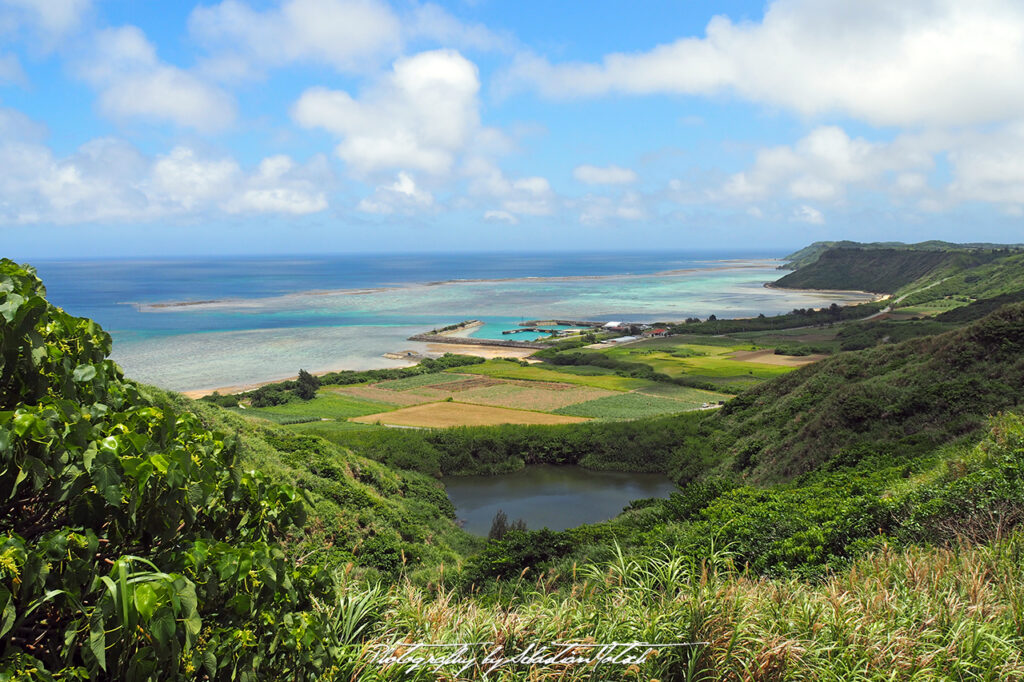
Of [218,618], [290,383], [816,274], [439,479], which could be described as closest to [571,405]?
[439,479]

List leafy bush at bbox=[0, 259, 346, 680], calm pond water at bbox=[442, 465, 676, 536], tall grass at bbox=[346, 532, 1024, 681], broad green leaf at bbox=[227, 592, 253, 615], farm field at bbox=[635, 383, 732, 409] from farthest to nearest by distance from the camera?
farm field at bbox=[635, 383, 732, 409]
calm pond water at bbox=[442, 465, 676, 536]
tall grass at bbox=[346, 532, 1024, 681]
broad green leaf at bbox=[227, 592, 253, 615]
leafy bush at bbox=[0, 259, 346, 680]

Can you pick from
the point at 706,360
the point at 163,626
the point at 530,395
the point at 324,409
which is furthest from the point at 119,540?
the point at 706,360

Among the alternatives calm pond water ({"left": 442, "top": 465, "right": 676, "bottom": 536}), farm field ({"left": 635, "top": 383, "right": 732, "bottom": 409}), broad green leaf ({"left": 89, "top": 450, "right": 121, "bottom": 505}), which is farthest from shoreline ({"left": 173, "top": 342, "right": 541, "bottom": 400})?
broad green leaf ({"left": 89, "top": 450, "right": 121, "bottom": 505})

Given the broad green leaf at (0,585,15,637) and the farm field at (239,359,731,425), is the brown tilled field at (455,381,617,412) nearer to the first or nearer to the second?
the farm field at (239,359,731,425)

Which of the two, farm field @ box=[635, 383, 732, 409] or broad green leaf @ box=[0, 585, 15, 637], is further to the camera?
farm field @ box=[635, 383, 732, 409]

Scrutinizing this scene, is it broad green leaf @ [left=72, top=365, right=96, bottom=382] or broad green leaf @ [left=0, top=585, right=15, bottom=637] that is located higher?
broad green leaf @ [left=72, top=365, right=96, bottom=382]

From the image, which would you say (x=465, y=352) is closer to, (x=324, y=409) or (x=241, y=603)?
(x=324, y=409)

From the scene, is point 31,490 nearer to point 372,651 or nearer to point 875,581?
point 372,651

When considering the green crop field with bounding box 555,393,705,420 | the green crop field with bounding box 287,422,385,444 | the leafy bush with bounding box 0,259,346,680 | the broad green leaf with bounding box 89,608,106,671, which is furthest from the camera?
the green crop field with bounding box 555,393,705,420
